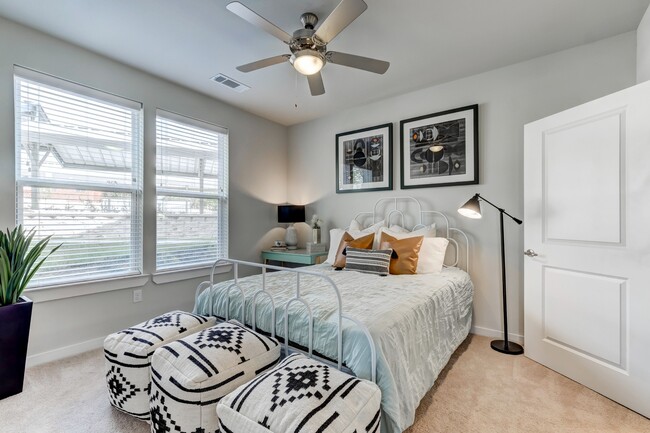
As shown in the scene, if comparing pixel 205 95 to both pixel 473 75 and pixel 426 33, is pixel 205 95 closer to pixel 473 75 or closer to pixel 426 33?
pixel 426 33

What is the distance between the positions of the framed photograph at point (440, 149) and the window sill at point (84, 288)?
10.0 ft

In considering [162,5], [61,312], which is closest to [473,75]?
[162,5]

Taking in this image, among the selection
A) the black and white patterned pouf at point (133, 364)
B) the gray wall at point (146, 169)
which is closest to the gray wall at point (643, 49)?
the black and white patterned pouf at point (133, 364)

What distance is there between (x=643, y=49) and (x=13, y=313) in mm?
4856

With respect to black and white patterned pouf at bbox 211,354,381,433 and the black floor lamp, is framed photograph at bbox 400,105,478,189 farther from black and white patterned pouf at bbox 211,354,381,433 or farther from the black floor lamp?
black and white patterned pouf at bbox 211,354,381,433

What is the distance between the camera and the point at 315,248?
389cm

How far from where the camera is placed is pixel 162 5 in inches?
79.4

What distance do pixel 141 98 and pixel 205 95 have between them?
74 centimetres

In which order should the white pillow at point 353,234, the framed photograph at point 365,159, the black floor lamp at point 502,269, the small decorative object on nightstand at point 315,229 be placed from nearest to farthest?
the black floor lamp at point 502,269 < the white pillow at point 353,234 < the framed photograph at point 365,159 < the small decorative object on nightstand at point 315,229

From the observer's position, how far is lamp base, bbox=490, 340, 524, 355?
2.56 metres

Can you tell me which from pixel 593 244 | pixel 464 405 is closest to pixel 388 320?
pixel 464 405

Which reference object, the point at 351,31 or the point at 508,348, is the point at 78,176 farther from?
the point at 508,348

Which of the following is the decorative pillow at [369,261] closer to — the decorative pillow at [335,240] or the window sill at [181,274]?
the decorative pillow at [335,240]

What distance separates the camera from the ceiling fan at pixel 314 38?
65.9 inches
